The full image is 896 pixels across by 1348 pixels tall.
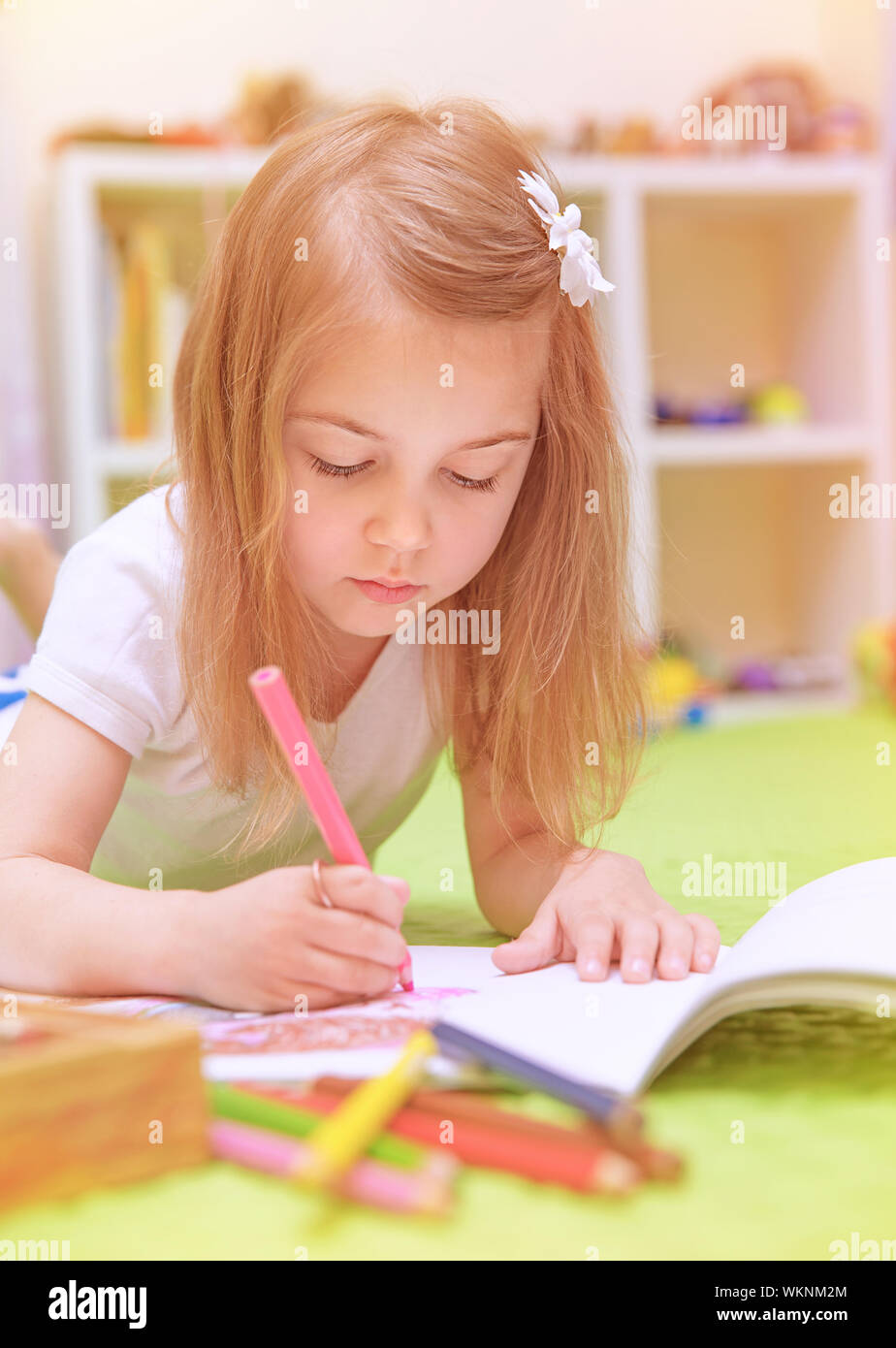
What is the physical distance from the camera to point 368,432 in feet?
1.99

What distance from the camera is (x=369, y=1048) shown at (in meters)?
0.49

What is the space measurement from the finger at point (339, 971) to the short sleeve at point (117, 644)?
0.61 feet

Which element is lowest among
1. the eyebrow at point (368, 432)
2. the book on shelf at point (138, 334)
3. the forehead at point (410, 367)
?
the eyebrow at point (368, 432)

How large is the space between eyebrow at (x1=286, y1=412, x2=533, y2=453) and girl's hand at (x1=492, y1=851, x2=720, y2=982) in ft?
0.69

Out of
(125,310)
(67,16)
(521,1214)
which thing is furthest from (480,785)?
(67,16)

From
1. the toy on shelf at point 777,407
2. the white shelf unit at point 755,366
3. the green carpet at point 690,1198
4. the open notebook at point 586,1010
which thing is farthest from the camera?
the toy on shelf at point 777,407

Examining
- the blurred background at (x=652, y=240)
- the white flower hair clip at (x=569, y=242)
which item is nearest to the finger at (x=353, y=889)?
the white flower hair clip at (x=569, y=242)

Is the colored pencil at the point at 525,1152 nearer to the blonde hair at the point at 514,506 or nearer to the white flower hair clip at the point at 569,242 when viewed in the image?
the blonde hair at the point at 514,506

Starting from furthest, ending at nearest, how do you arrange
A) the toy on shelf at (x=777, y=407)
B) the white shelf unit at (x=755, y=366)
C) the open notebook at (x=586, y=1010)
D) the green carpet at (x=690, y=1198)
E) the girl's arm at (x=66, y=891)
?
the toy on shelf at (x=777, y=407)
the white shelf unit at (x=755, y=366)
the girl's arm at (x=66, y=891)
the open notebook at (x=586, y=1010)
the green carpet at (x=690, y=1198)

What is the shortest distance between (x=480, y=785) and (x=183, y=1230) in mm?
460

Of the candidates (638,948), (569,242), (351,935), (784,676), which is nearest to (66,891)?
(351,935)

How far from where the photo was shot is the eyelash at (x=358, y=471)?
0.62 meters
